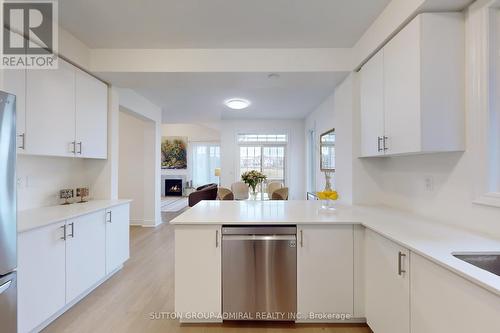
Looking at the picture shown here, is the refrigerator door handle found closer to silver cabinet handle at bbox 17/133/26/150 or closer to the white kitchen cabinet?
silver cabinet handle at bbox 17/133/26/150

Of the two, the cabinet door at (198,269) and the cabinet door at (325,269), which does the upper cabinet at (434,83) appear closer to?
the cabinet door at (325,269)

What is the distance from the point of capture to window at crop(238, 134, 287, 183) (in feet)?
23.0

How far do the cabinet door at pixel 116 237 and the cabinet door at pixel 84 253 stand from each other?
0.08 meters

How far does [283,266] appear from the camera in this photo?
2016 millimetres

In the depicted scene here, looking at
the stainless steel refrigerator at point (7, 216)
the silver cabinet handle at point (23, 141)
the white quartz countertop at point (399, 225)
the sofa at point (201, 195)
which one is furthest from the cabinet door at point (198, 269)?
the sofa at point (201, 195)

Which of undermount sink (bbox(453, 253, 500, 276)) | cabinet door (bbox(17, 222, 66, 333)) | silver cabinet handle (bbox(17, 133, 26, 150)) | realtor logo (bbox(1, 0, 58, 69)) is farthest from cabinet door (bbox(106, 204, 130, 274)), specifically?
undermount sink (bbox(453, 253, 500, 276))

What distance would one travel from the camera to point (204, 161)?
1116cm

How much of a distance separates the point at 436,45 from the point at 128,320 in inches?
128

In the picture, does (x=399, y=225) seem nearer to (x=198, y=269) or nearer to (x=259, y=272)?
(x=259, y=272)

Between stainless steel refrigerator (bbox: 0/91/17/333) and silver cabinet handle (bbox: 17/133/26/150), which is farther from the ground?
silver cabinet handle (bbox: 17/133/26/150)

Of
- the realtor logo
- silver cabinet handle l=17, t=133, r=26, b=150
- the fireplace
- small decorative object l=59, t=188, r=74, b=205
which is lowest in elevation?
the fireplace

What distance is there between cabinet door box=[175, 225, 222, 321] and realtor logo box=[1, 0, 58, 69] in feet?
6.30

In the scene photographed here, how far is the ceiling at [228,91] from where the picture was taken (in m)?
2.89

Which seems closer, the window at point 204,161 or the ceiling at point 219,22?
the ceiling at point 219,22
